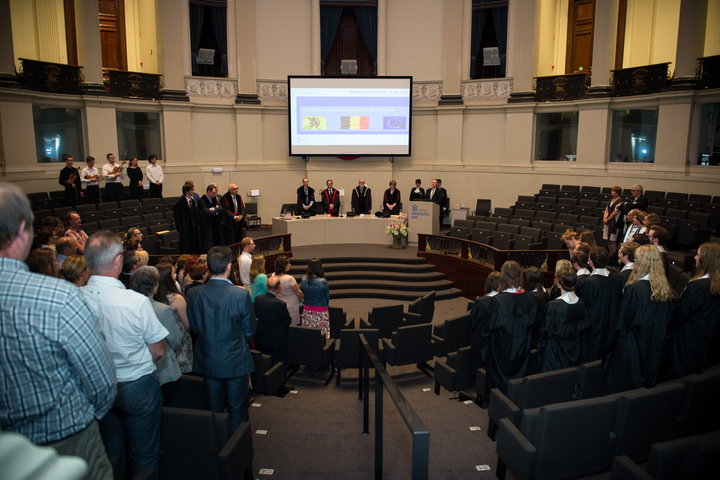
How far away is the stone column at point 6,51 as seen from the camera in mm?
12523

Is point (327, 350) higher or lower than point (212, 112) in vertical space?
lower

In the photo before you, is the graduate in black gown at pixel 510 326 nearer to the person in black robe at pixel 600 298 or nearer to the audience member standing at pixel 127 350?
the person in black robe at pixel 600 298

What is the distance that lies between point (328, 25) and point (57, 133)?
28.3ft

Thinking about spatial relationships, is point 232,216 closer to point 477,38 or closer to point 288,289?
point 288,289

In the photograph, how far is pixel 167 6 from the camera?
51.1 ft

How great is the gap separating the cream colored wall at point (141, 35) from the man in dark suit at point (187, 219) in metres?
7.99

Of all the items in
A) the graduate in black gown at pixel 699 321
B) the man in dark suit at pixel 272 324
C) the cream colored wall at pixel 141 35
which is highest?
the cream colored wall at pixel 141 35

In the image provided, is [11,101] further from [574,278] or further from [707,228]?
[707,228]

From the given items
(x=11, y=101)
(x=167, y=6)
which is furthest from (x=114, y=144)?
(x=167, y=6)

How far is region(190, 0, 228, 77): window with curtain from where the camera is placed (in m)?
16.3

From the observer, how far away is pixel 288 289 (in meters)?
6.46

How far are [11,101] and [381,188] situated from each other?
10203 millimetres

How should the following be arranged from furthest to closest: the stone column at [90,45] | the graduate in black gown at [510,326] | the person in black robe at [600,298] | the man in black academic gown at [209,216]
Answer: the stone column at [90,45] < the man in black academic gown at [209,216] < the person in black robe at [600,298] < the graduate in black gown at [510,326]

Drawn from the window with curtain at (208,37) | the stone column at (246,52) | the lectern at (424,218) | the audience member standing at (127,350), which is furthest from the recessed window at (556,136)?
the audience member standing at (127,350)
